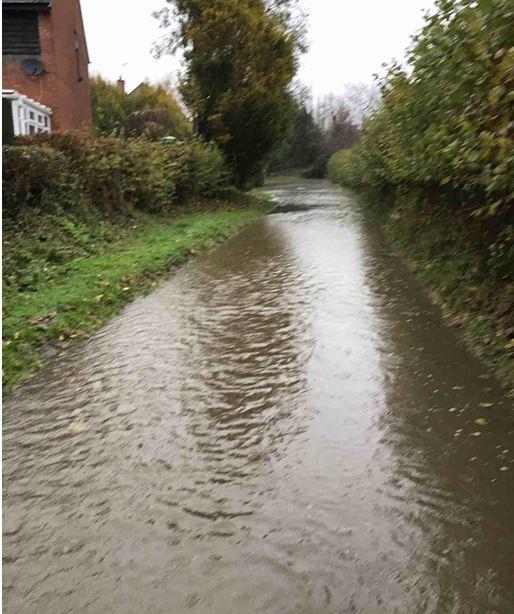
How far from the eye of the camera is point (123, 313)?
30.3ft

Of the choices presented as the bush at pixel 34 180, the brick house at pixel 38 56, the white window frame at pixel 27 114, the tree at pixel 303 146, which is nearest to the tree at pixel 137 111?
the brick house at pixel 38 56

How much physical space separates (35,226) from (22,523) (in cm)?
914

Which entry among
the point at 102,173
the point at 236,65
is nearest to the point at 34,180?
the point at 102,173

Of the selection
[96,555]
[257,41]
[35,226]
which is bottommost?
[96,555]

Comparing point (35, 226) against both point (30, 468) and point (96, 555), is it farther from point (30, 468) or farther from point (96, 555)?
point (96, 555)

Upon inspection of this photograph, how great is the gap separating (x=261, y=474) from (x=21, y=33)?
893 inches

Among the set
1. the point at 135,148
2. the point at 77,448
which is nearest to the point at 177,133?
the point at 135,148

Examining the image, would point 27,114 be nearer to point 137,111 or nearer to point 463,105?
point 463,105

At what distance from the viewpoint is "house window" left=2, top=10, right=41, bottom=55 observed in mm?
22297

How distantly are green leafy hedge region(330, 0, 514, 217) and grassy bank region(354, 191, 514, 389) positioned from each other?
1.83 feet

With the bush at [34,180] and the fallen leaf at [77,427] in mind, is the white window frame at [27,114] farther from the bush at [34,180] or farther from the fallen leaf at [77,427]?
the fallen leaf at [77,427]

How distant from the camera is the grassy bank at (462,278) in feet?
22.7

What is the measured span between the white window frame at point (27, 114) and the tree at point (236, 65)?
20.4 feet

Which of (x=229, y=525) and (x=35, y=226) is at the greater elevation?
(x=35, y=226)
